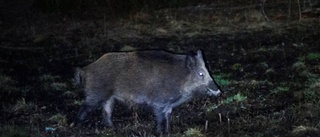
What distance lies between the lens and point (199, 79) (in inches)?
313

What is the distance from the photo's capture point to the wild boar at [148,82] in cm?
786

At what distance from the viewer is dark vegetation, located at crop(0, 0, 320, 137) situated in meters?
7.94

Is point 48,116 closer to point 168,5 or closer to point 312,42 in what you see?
point 312,42

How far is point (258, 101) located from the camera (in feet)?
29.4

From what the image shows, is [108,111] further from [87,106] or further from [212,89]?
[212,89]

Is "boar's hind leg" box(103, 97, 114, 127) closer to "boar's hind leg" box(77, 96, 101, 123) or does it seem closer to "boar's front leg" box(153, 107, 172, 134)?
"boar's hind leg" box(77, 96, 101, 123)

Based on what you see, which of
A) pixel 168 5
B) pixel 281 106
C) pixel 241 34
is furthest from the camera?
pixel 168 5

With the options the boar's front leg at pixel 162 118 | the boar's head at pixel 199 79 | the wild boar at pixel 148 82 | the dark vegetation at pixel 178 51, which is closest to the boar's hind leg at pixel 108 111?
the wild boar at pixel 148 82

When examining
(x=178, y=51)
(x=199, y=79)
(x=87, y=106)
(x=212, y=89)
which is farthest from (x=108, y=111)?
(x=178, y=51)

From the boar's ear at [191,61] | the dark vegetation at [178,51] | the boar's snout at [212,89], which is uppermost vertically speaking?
the boar's ear at [191,61]

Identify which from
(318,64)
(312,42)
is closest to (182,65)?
(318,64)

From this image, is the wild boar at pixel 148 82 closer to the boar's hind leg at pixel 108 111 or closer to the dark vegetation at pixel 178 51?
the boar's hind leg at pixel 108 111

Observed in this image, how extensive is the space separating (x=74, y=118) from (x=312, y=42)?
6.34m

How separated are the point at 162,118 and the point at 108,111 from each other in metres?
0.71
